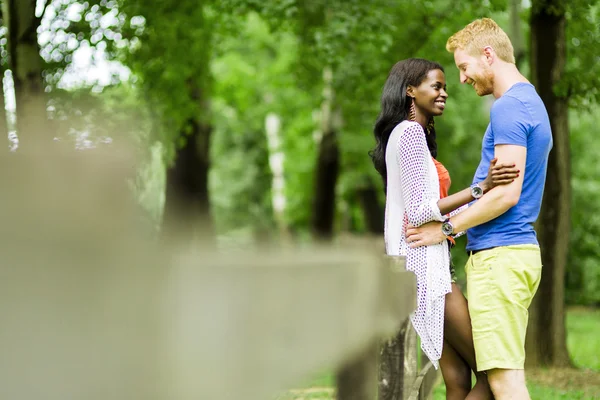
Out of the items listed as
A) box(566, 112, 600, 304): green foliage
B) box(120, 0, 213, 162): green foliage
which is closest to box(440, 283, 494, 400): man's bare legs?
box(120, 0, 213, 162): green foliage

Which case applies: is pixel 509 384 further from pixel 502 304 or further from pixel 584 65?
pixel 584 65

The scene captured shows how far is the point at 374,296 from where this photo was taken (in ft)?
8.95

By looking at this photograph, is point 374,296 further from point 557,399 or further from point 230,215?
point 230,215

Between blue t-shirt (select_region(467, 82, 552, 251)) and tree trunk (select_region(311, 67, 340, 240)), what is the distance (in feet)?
54.4

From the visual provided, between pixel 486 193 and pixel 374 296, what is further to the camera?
pixel 486 193

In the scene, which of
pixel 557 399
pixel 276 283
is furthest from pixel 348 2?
pixel 276 283

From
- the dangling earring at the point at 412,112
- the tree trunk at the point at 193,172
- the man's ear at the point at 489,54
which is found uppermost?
the man's ear at the point at 489,54

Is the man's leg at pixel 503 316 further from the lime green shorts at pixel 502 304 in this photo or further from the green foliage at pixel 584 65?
the green foliage at pixel 584 65

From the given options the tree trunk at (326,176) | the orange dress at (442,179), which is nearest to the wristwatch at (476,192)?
the orange dress at (442,179)

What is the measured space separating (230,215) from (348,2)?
26.4 meters

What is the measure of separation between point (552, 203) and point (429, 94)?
21.9 feet

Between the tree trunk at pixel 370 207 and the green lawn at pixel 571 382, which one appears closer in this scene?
the green lawn at pixel 571 382

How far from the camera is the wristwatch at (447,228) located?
3553 mm

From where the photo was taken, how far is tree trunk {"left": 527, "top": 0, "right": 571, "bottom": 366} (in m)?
9.88
